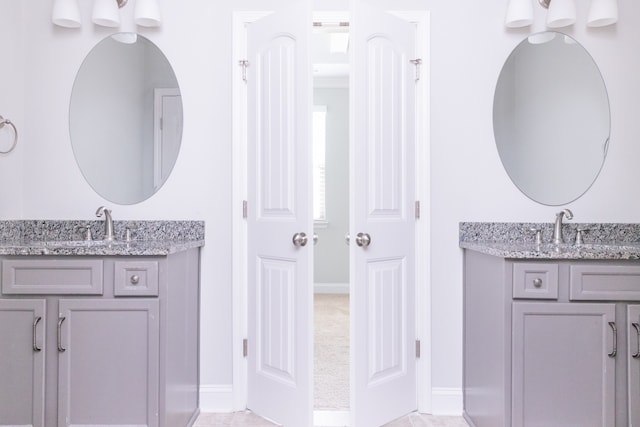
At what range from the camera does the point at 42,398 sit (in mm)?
1990

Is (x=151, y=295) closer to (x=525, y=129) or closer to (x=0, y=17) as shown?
(x=0, y=17)

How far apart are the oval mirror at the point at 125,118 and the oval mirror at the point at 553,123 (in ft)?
6.06

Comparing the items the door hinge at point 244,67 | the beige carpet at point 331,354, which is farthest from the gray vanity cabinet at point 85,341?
the door hinge at point 244,67

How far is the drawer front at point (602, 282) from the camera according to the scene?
193 cm

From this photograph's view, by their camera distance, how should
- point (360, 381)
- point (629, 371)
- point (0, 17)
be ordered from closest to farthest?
point (629, 371)
point (360, 381)
point (0, 17)

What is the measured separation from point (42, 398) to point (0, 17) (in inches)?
76.1

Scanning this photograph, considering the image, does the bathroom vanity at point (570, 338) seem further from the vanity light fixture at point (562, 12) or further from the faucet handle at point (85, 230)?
the faucet handle at point (85, 230)

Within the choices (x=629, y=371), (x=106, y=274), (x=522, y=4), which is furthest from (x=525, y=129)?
(x=106, y=274)

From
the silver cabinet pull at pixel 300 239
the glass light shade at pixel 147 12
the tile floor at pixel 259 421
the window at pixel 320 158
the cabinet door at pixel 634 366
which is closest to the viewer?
the cabinet door at pixel 634 366

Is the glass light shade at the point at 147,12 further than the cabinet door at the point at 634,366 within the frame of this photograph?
Yes

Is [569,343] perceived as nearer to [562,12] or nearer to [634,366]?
[634,366]

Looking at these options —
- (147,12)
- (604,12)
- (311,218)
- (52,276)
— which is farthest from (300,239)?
(604,12)

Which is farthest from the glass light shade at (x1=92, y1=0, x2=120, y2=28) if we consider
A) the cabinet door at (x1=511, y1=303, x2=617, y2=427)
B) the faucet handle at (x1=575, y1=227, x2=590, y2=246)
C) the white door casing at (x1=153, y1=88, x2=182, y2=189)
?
the faucet handle at (x1=575, y1=227, x2=590, y2=246)

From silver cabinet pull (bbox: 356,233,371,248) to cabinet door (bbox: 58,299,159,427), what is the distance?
0.96 meters
